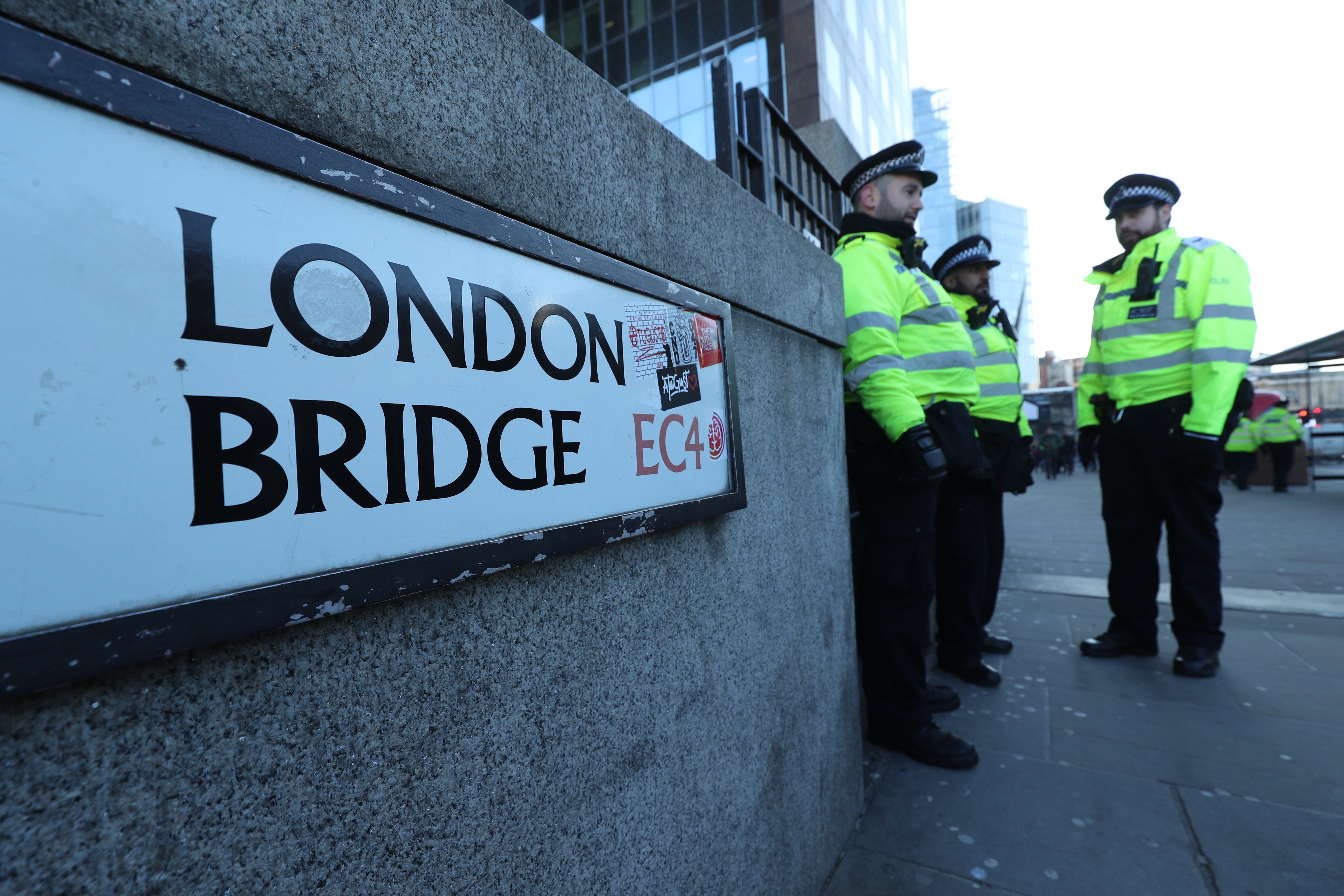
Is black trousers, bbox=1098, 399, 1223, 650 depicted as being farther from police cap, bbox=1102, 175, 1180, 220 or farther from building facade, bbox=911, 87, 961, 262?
building facade, bbox=911, 87, 961, 262

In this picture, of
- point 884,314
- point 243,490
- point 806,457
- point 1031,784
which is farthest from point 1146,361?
point 243,490

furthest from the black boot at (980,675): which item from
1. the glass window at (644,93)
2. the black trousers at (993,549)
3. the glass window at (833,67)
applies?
the glass window at (644,93)

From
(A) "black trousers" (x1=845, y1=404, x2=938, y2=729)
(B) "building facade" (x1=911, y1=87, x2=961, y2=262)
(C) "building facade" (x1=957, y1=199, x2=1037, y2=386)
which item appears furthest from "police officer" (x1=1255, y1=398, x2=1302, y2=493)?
(C) "building facade" (x1=957, y1=199, x2=1037, y2=386)

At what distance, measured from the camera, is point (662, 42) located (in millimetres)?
17391

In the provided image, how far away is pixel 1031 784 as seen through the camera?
2225 millimetres

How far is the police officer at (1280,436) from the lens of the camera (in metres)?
10.1

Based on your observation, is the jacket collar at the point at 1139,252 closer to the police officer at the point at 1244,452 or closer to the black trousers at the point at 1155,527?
the black trousers at the point at 1155,527

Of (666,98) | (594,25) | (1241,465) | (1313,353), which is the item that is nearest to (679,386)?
(1313,353)

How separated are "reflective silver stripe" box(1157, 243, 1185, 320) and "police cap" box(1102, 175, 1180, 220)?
33cm

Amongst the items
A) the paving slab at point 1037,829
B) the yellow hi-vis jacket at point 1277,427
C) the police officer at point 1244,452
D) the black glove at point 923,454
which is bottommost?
Answer: the paving slab at point 1037,829

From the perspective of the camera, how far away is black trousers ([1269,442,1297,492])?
1022 centimetres

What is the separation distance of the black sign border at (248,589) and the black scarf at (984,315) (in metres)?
3.36

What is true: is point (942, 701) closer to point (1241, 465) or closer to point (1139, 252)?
point (1139, 252)

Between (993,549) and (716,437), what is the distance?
2.99 m
